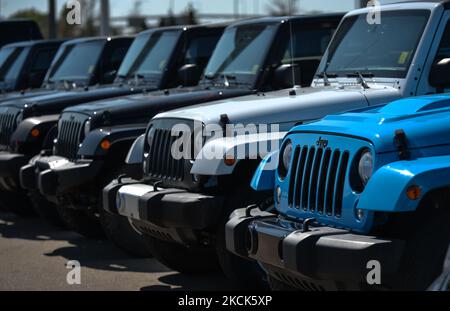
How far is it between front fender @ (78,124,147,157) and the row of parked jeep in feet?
0.05

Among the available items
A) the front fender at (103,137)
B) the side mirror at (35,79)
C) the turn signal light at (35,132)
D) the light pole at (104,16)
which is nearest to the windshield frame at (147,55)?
the turn signal light at (35,132)

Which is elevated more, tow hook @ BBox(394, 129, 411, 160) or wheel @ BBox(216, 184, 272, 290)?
tow hook @ BBox(394, 129, 411, 160)

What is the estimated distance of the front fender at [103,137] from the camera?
341 inches

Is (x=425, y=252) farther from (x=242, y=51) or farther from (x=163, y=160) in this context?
(x=242, y=51)

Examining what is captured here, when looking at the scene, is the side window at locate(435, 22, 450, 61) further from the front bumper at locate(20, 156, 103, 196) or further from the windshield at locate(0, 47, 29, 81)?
the windshield at locate(0, 47, 29, 81)

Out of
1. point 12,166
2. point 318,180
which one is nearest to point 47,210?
point 12,166

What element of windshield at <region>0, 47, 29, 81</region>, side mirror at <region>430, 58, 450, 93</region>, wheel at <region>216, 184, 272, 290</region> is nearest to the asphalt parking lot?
wheel at <region>216, 184, 272, 290</region>

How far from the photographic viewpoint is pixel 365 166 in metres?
5.08

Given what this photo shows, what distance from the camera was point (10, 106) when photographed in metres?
11.5

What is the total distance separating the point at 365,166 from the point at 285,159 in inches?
34.6

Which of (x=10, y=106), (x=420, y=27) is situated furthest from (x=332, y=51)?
(x=10, y=106)

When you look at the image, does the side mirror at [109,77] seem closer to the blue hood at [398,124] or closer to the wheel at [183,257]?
the wheel at [183,257]

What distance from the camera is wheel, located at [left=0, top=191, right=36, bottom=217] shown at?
1184cm
